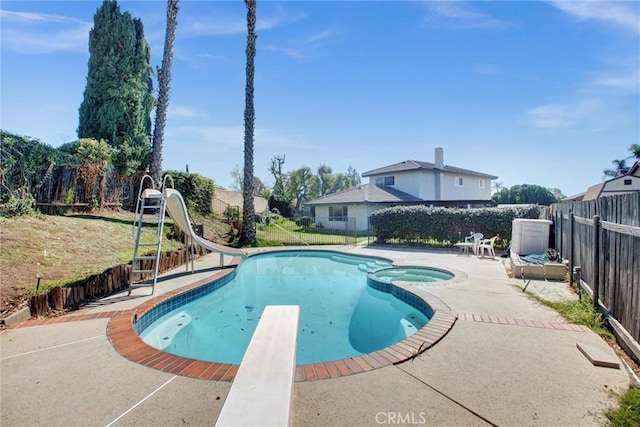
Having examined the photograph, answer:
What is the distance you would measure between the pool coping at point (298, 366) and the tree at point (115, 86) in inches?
626

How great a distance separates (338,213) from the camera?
27.4m

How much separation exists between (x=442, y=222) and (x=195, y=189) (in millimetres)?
15977

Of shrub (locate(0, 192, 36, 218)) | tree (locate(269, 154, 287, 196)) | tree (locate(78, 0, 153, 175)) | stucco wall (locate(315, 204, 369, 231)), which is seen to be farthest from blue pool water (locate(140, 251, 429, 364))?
tree (locate(269, 154, 287, 196))

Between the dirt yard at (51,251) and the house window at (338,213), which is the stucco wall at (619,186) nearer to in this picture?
the house window at (338,213)

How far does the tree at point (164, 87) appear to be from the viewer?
14.9m

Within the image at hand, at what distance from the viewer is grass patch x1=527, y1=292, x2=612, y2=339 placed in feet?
14.9

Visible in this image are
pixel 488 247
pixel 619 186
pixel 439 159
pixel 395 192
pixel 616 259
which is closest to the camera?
pixel 616 259

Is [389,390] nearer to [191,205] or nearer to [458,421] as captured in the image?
[458,421]

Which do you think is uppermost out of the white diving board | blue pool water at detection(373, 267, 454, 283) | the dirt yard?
the dirt yard

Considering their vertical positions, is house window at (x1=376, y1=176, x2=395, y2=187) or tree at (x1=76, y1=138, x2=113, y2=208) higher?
house window at (x1=376, y1=176, x2=395, y2=187)

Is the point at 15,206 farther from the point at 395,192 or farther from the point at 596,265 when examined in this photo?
the point at 395,192

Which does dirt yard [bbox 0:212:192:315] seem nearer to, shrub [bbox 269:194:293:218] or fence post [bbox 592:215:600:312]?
fence post [bbox 592:215:600:312]

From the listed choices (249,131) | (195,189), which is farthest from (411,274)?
(195,189)

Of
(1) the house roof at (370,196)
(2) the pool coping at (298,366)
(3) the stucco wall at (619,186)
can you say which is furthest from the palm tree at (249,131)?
(3) the stucco wall at (619,186)
